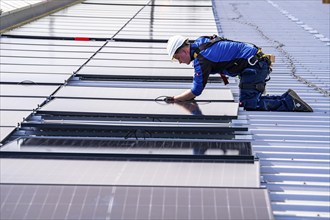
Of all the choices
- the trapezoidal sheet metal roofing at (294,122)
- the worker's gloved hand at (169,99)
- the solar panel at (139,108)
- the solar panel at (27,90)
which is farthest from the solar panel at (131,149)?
the solar panel at (27,90)

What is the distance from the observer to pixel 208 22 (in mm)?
19625

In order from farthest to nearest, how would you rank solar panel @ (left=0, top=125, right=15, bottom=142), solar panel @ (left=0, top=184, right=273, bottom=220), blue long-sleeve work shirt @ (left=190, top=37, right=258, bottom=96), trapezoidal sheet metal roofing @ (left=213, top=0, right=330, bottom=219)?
blue long-sleeve work shirt @ (left=190, top=37, right=258, bottom=96) → solar panel @ (left=0, top=125, right=15, bottom=142) → trapezoidal sheet metal roofing @ (left=213, top=0, right=330, bottom=219) → solar panel @ (left=0, top=184, right=273, bottom=220)

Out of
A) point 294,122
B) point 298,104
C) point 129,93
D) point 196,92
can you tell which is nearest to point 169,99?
point 196,92

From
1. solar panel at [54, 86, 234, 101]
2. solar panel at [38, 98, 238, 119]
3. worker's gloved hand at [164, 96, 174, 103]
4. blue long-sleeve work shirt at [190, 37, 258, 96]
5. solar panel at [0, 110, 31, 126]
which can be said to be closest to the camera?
solar panel at [0, 110, 31, 126]

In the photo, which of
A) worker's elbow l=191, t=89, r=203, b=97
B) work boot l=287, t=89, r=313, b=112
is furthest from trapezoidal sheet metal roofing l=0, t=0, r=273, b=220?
work boot l=287, t=89, r=313, b=112

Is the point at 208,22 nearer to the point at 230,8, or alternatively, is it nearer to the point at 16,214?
the point at 230,8

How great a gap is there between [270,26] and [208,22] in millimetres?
1990

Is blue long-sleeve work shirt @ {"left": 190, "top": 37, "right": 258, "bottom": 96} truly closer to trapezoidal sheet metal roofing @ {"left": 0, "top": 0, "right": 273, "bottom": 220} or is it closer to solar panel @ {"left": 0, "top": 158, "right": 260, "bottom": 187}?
trapezoidal sheet metal roofing @ {"left": 0, "top": 0, "right": 273, "bottom": 220}

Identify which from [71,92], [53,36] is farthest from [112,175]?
[53,36]

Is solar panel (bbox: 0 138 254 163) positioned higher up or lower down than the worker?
lower down

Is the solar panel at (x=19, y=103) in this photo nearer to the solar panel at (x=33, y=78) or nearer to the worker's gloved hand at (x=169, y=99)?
the solar panel at (x=33, y=78)

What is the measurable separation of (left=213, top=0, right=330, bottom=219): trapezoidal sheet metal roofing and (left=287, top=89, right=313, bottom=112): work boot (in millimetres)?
121

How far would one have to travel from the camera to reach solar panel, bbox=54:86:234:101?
912 centimetres

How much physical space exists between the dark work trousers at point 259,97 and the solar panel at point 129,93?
0.32 m
